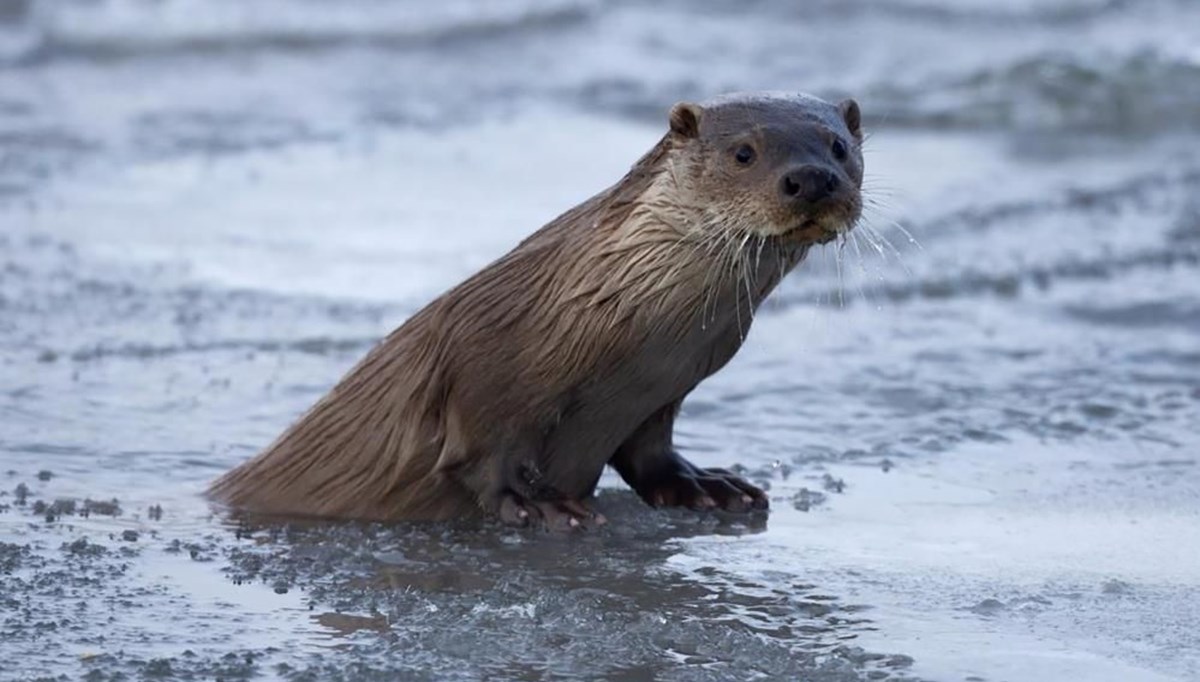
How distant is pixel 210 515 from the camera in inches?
230

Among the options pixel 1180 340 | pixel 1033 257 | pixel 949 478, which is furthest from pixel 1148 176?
pixel 949 478

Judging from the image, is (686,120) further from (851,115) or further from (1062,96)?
(1062,96)

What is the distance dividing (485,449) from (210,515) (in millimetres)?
765

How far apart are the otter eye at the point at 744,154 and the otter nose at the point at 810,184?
0.15m

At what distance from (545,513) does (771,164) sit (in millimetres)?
982

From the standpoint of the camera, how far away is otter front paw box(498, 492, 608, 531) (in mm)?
5551

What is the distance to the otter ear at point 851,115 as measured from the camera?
562 cm

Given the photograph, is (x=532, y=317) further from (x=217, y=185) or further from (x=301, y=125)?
(x=301, y=125)

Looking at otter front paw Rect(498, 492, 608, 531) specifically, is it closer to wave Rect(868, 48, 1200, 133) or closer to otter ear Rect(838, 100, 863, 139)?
otter ear Rect(838, 100, 863, 139)

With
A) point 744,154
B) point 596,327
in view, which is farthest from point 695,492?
point 744,154

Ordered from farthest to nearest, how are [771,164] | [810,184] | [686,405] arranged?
[686,405]
[771,164]
[810,184]

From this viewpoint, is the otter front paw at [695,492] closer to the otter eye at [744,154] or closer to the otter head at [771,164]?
the otter head at [771,164]

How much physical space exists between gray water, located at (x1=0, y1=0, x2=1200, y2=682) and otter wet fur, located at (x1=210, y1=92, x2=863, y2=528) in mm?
187

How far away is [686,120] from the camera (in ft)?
18.1
